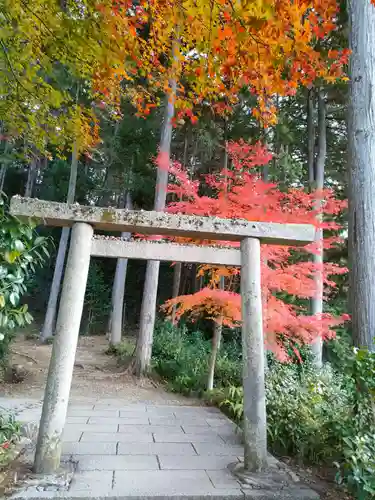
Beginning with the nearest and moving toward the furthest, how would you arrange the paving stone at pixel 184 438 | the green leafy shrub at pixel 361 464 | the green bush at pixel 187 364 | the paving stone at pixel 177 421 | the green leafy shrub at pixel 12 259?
the green leafy shrub at pixel 361 464
the green leafy shrub at pixel 12 259
the paving stone at pixel 184 438
the paving stone at pixel 177 421
the green bush at pixel 187 364

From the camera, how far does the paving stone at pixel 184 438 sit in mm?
4180

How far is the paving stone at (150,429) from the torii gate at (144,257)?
1.48 m

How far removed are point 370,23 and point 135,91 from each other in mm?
7551

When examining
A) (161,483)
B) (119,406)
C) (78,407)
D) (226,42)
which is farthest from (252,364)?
(226,42)

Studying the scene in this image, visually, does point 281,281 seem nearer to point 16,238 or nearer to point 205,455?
point 205,455

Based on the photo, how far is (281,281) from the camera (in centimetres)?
623

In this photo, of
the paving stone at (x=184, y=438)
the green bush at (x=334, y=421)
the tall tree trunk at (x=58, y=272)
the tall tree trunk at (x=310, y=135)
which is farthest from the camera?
the tall tree trunk at (x=58, y=272)

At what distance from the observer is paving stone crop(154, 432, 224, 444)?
4.18m

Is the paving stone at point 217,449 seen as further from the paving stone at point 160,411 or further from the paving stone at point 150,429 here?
the paving stone at point 160,411

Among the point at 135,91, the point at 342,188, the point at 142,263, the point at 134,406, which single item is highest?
the point at 135,91

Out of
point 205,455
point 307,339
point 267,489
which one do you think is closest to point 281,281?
point 307,339

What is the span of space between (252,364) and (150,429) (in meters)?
2.04

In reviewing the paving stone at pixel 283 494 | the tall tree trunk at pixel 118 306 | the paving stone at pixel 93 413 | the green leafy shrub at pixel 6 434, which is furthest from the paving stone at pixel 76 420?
the tall tree trunk at pixel 118 306

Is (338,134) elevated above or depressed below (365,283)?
above
